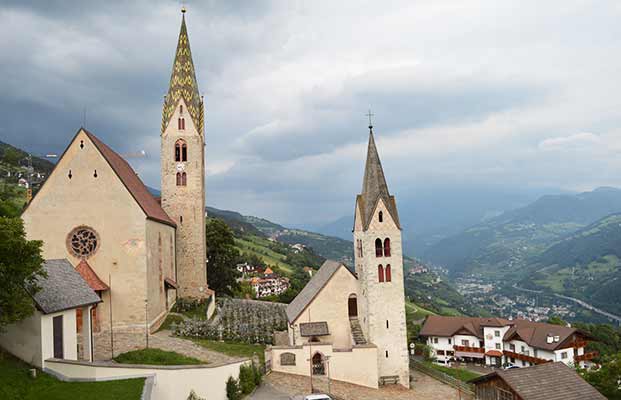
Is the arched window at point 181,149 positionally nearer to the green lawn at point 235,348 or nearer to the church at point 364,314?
the church at point 364,314

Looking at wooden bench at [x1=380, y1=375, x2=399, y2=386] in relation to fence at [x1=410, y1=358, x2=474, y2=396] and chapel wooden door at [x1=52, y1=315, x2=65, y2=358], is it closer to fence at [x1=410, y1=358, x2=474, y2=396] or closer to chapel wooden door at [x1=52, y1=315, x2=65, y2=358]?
fence at [x1=410, y1=358, x2=474, y2=396]

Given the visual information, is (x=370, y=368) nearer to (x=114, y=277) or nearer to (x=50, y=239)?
(x=114, y=277)

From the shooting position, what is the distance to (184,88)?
52719 mm

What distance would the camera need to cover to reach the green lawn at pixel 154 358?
29359 millimetres

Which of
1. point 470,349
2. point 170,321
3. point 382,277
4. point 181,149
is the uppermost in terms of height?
point 181,149

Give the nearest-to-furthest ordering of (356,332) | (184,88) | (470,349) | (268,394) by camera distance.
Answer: (268,394), (356,332), (184,88), (470,349)

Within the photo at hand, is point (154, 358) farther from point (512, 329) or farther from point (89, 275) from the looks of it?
point (512, 329)

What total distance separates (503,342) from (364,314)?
130ft

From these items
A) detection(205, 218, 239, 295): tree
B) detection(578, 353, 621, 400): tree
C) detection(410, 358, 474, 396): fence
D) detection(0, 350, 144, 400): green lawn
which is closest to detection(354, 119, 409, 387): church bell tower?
detection(410, 358, 474, 396): fence

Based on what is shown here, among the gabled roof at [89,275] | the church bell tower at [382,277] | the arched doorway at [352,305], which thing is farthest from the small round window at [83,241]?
the church bell tower at [382,277]

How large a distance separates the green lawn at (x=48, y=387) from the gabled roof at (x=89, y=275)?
14.2 meters

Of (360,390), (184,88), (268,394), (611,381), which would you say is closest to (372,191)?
(360,390)

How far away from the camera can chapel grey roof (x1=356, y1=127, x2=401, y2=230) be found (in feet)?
125

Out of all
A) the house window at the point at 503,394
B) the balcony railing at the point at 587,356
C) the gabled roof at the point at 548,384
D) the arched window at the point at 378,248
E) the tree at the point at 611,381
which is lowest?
the balcony railing at the point at 587,356
